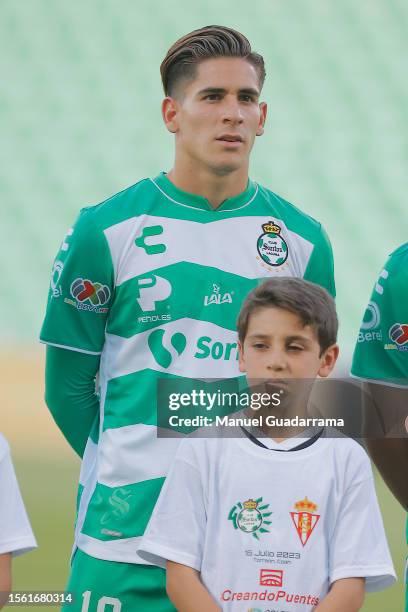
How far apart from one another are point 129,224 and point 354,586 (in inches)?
39.0

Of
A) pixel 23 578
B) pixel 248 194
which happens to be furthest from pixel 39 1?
pixel 248 194

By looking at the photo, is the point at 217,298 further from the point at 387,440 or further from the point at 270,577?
the point at 270,577

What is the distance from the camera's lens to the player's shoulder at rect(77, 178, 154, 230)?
291 cm

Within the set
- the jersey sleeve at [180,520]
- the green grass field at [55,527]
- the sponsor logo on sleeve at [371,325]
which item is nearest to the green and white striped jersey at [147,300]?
the sponsor logo on sleeve at [371,325]

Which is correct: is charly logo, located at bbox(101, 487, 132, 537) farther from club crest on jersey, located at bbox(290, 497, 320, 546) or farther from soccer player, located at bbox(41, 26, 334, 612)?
club crest on jersey, located at bbox(290, 497, 320, 546)

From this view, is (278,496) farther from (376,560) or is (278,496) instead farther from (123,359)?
(123,359)

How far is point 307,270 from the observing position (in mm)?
2959

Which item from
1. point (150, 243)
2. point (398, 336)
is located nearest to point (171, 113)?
point (150, 243)

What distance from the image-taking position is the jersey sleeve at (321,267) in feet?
9.71

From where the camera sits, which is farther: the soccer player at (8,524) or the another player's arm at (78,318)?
the another player's arm at (78,318)

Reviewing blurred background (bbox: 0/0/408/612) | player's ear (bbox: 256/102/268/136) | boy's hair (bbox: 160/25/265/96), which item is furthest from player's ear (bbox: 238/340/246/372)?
blurred background (bbox: 0/0/408/612)

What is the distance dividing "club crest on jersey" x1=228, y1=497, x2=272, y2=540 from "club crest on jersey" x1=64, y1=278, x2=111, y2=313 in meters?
0.70

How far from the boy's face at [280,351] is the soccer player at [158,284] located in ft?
1.03

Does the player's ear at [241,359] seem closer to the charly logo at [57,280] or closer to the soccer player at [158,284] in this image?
the soccer player at [158,284]
